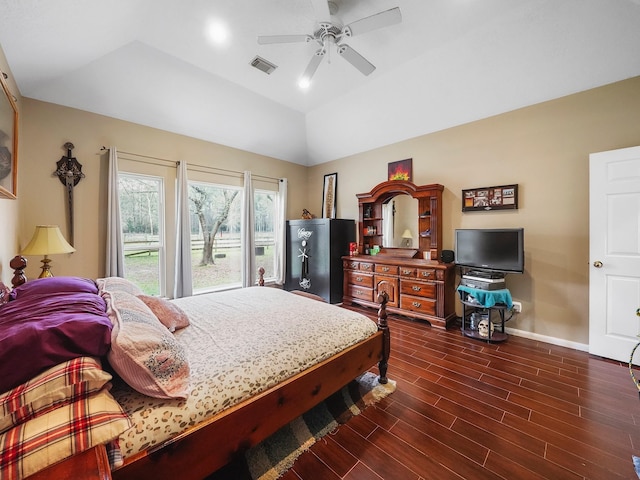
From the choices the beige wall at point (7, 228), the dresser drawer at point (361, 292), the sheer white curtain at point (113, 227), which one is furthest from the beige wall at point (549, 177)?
the beige wall at point (7, 228)

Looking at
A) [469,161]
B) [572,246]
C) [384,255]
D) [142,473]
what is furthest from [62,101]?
[572,246]

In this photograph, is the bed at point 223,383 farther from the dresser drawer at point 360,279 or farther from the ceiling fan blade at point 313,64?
the ceiling fan blade at point 313,64

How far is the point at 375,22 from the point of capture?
200 centimetres

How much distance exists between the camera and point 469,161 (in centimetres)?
353

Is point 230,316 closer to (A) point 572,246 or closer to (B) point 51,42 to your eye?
(B) point 51,42

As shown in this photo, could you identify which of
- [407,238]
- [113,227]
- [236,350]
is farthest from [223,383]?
[407,238]

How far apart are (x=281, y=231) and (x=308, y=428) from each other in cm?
372

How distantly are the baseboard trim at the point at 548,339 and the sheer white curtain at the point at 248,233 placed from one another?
12.6 ft

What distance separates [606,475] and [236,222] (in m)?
4.72

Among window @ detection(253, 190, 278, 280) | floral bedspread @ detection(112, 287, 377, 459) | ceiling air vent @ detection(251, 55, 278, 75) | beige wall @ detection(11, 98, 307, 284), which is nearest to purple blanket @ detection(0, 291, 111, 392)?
floral bedspread @ detection(112, 287, 377, 459)

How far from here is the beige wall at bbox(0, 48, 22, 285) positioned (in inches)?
82.0

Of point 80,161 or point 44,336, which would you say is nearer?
point 44,336

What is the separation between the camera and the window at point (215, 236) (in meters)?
4.15

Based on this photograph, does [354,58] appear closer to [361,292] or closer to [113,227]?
[361,292]
